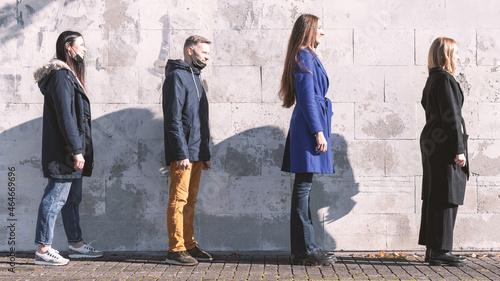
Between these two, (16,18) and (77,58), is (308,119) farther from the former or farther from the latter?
(16,18)

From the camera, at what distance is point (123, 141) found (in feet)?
20.1

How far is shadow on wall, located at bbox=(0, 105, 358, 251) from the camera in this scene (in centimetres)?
607

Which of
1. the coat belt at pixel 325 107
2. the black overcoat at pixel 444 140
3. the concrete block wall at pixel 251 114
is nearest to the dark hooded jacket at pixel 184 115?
A: the concrete block wall at pixel 251 114

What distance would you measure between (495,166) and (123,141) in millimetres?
3656

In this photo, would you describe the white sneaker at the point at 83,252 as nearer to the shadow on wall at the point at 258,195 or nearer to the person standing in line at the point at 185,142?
the person standing in line at the point at 185,142

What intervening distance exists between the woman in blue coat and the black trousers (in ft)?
2.88

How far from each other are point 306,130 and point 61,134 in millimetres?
2116

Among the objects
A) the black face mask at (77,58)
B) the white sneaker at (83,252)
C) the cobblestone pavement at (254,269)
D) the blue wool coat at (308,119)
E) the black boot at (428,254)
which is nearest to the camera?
the cobblestone pavement at (254,269)

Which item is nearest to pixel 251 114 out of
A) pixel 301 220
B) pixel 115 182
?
pixel 301 220

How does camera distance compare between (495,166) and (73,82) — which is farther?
(495,166)

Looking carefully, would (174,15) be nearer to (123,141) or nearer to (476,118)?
(123,141)

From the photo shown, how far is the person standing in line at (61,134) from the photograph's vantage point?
17.3 ft

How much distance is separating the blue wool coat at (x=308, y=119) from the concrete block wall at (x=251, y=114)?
30.3 inches

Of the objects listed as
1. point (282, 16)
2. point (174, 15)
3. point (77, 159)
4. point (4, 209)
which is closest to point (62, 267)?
point (77, 159)
